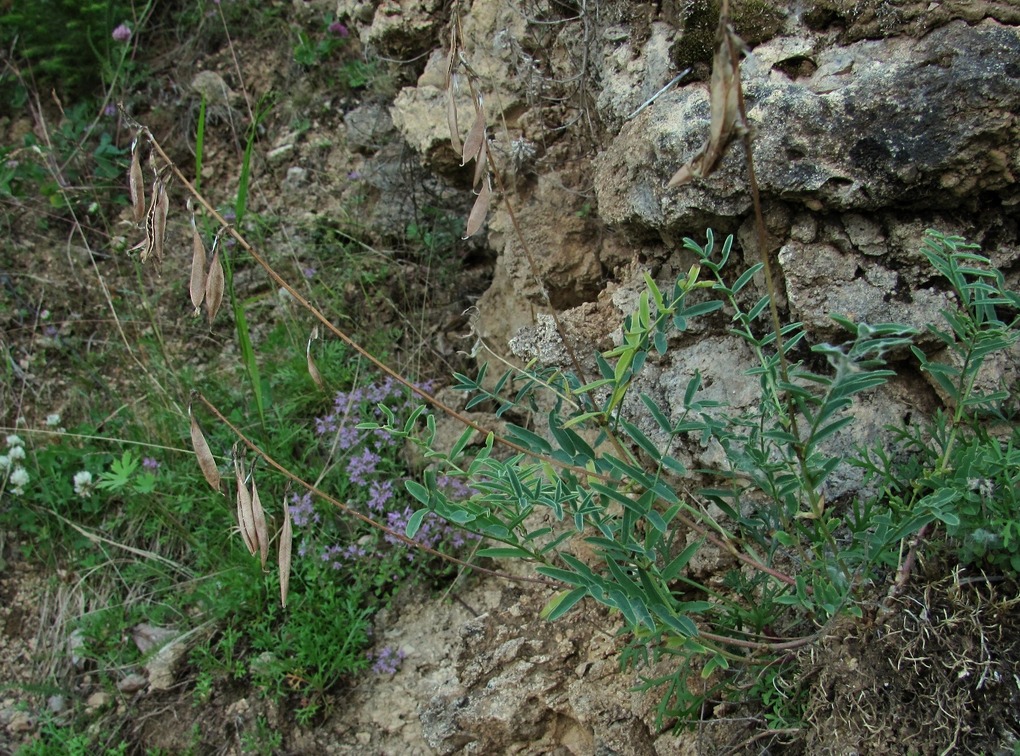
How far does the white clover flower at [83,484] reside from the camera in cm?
384

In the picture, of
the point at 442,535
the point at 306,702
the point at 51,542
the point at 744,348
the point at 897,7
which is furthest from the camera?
the point at 51,542

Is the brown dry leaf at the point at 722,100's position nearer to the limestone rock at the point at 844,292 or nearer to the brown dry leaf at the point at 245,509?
the limestone rock at the point at 844,292

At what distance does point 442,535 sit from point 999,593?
197 cm

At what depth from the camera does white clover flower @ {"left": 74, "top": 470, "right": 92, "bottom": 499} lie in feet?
12.6

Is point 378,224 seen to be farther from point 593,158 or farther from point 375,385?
point 593,158

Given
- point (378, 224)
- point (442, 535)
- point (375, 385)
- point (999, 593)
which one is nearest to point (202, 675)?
point (442, 535)

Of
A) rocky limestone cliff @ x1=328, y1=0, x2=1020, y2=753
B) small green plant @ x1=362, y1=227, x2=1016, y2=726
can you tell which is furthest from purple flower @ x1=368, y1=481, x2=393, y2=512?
small green plant @ x1=362, y1=227, x2=1016, y2=726

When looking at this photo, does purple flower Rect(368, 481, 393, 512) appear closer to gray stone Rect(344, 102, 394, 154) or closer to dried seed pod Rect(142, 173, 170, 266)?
dried seed pod Rect(142, 173, 170, 266)

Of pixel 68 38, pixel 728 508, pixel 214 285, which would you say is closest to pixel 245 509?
pixel 214 285

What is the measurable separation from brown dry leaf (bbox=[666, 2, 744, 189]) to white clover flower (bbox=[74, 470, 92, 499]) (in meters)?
3.33

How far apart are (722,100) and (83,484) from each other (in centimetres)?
349

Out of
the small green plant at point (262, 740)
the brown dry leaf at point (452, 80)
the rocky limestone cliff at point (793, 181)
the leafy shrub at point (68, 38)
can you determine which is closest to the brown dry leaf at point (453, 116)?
the brown dry leaf at point (452, 80)

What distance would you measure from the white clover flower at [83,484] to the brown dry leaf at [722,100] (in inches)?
131

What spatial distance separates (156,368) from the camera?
13.5ft
